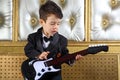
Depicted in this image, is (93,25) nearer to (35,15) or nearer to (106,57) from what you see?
(106,57)

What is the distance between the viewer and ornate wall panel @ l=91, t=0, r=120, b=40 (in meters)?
2.05

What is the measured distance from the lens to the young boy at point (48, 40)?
1.59m

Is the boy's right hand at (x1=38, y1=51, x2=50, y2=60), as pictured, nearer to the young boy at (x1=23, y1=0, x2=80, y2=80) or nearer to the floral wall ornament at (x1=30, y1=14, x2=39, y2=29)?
the young boy at (x1=23, y1=0, x2=80, y2=80)

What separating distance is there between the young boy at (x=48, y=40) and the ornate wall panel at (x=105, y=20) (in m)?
0.48

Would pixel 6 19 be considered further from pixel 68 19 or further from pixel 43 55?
pixel 43 55

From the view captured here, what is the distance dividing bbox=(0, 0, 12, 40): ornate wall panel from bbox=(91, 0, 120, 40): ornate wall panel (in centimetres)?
60

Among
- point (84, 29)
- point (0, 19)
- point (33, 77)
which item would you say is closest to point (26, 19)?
point (0, 19)

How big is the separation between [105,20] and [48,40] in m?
0.59

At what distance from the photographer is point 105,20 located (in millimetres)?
2066

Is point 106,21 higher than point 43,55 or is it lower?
higher

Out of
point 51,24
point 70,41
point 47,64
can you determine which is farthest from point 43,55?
point 70,41

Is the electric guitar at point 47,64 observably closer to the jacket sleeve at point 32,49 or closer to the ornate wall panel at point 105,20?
the jacket sleeve at point 32,49

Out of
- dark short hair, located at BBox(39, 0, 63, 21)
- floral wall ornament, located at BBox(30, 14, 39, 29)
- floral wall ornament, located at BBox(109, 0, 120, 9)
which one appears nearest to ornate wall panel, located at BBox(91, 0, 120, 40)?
floral wall ornament, located at BBox(109, 0, 120, 9)

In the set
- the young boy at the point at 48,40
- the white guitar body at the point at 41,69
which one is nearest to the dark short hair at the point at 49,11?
the young boy at the point at 48,40
